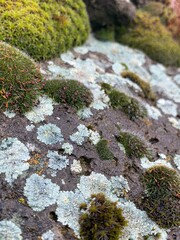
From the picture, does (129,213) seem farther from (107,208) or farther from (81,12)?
(81,12)

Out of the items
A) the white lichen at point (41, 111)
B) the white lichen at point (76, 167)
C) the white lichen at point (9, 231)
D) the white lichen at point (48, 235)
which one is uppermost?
the white lichen at point (41, 111)

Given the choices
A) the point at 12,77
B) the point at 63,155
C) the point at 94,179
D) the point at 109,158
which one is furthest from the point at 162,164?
the point at 12,77

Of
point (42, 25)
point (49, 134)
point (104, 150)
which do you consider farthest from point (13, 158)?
point (42, 25)

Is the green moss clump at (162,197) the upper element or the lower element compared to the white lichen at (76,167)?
upper

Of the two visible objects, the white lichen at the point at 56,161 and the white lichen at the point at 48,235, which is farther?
the white lichen at the point at 56,161

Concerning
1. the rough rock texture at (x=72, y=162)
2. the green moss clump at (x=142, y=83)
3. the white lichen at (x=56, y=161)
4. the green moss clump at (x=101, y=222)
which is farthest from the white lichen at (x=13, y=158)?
the green moss clump at (x=142, y=83)

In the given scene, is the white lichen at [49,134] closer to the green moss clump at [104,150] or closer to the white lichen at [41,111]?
the white lichen at [41,111]

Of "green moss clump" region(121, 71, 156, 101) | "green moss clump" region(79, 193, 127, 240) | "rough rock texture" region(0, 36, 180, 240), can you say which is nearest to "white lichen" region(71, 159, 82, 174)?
"rough rock texture" region(0, 36, 180, 240)
